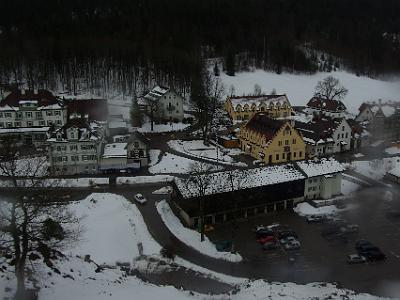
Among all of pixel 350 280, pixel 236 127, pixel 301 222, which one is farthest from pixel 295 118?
pixel 350 280

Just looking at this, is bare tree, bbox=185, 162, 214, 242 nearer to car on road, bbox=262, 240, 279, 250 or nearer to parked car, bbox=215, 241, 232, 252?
parked car, bbox=215, 241, 232, 252

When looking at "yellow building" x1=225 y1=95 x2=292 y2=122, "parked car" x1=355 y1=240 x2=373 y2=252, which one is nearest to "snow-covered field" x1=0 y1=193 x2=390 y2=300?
"parked car" x1=355 y1=240 x2=373 y2=252

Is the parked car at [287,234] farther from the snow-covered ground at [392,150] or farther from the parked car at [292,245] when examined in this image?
the snow-covered ground at [392,150]

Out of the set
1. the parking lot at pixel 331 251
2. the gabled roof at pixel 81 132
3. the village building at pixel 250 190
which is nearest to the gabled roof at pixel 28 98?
the gabled roof at pixel 81 132

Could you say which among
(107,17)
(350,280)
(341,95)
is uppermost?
(107,17)

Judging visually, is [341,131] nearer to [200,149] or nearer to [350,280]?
[200,149]

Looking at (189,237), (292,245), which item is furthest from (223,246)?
(292,245)
